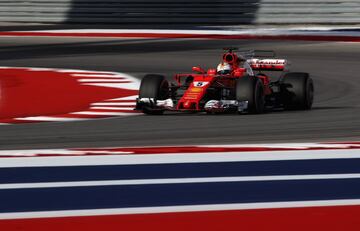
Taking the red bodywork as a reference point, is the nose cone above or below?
below

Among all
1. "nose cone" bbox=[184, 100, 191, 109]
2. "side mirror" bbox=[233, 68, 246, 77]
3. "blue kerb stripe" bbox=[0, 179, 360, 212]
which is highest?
"side mirror" bbox=[233, 68, 246, 77]

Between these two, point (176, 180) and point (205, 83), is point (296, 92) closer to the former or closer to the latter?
point (205, 83)

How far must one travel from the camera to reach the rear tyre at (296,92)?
13281 millimetres

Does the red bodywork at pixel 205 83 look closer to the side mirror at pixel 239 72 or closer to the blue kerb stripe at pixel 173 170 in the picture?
the side mirror at pixel 239 72

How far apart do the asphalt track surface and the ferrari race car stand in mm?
148

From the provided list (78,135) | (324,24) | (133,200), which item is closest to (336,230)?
(133,200)

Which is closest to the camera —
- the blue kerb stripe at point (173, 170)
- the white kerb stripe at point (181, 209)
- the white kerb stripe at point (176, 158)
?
the white kerb stripe at point (181, 209)

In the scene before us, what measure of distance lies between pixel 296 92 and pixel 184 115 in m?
1.55

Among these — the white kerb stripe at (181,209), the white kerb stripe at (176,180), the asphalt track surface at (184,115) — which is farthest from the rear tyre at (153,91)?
the white kerb stripe at (181,209)

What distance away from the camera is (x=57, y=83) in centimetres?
1750

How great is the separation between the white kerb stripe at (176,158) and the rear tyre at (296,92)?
4154mm

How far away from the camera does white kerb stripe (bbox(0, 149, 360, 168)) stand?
8.47 m

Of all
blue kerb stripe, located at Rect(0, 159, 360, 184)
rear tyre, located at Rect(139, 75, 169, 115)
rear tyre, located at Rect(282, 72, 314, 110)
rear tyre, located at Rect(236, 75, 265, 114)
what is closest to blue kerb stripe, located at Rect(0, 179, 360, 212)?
blue kerb stripe, located at Rect(0, 159, 360, 184)

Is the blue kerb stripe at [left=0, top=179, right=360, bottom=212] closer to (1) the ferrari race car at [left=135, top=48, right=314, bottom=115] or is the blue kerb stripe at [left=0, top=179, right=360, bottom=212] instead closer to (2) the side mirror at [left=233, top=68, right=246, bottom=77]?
(1) the ferrari race car at [left=135, top=48, right=314, bottom=115]
